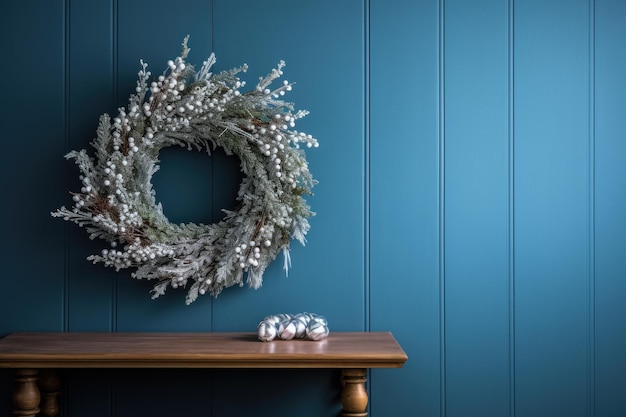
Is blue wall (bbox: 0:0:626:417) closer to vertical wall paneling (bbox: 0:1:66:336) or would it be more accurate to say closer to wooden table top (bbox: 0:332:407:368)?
vertical wall paneling (bbox: 0:1:66:336)

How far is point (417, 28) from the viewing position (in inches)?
101

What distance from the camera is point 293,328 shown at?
228 centimetres

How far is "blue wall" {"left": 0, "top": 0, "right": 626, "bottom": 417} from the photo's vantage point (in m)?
2.49

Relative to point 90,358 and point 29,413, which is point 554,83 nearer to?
point 90,358

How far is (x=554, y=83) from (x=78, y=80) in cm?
175

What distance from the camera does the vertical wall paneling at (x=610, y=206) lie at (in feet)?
8.45

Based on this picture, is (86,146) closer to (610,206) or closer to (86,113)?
(86,113)

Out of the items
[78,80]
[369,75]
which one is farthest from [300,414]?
[78,80]

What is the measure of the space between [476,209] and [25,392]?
1655 mm

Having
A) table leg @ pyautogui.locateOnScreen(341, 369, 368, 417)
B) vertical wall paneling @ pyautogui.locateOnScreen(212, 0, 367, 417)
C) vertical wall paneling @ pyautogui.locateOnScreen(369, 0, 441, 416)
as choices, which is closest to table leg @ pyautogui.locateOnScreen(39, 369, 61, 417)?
vertical wall paneling @ pyautogui.locateOnScreen(212, 0, 367, 417)

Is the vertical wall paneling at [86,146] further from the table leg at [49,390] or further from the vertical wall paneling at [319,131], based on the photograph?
the vertical wall paneling at [319,131]

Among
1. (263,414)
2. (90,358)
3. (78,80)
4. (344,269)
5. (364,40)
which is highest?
(364,40)

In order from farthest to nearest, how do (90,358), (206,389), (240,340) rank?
(206,389) < (240,340) < (90,358)

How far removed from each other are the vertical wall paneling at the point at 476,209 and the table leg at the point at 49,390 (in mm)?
1390
